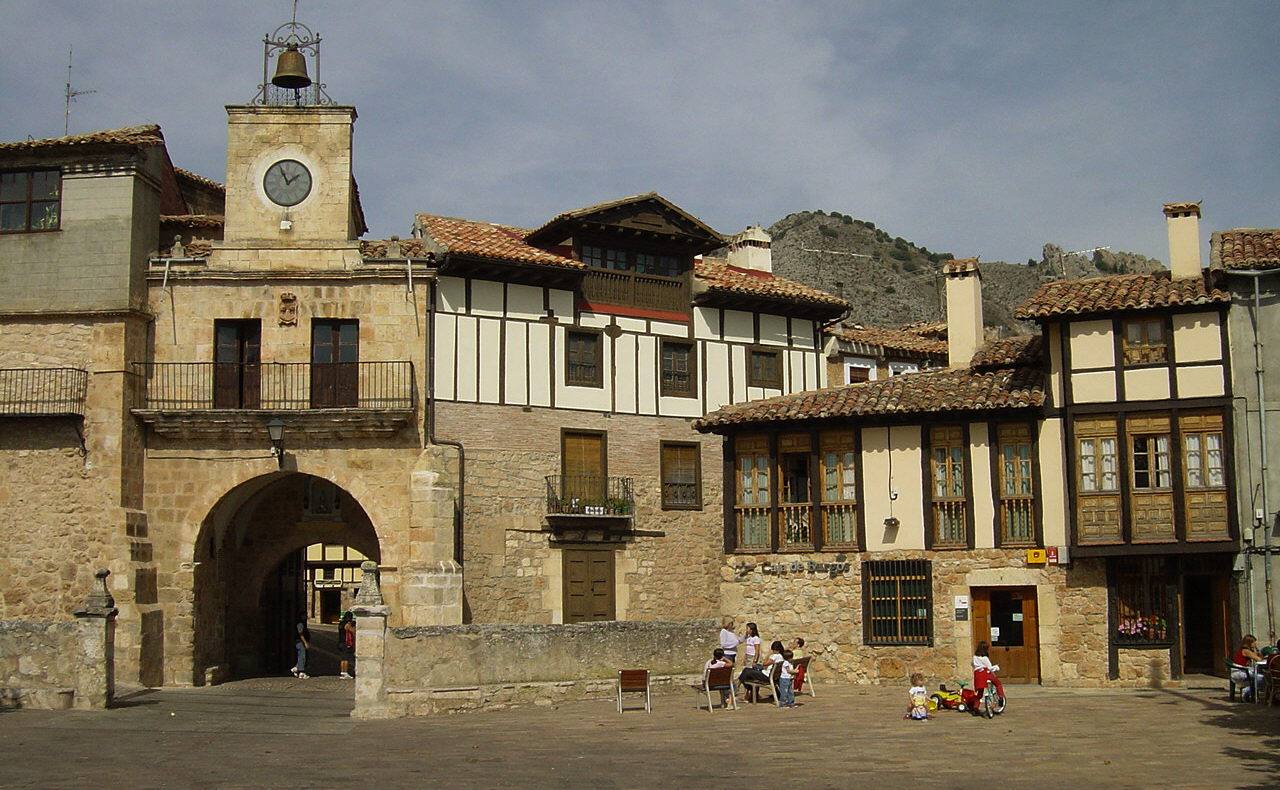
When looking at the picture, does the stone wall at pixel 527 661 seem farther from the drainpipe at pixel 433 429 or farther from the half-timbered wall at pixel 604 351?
the half-timbered wall at pixel 604 351

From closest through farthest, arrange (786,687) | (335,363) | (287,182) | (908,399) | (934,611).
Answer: (786,687) → (934,611) → (908,399) → (335,363) → (287,182)

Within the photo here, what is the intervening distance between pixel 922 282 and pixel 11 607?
177 feet

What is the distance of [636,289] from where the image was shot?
1319 inches

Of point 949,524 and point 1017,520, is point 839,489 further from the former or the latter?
point 1017,520

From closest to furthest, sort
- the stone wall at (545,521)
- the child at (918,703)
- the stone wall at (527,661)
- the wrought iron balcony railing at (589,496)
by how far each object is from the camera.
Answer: the child at (918,703) < the stone wall at (527,661) < the stone wall at (545,521) < the wrought iron balcony railing at (589,496)

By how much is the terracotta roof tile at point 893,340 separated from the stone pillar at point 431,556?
12757mm

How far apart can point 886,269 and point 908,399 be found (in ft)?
159

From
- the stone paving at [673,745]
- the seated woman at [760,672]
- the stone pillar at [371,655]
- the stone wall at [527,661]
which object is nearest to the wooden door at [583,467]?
the stone wall at [527,661]

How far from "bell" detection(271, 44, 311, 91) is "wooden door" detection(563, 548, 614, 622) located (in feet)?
39.1

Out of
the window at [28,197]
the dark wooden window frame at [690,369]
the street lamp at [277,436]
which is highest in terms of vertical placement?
the window at [28,197]

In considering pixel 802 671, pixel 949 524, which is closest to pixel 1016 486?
pixel 949 524

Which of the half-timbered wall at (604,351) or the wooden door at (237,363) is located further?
the half-timbered wall at (604,351)

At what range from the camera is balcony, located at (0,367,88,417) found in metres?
27.7

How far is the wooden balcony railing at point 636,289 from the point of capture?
3284cm
